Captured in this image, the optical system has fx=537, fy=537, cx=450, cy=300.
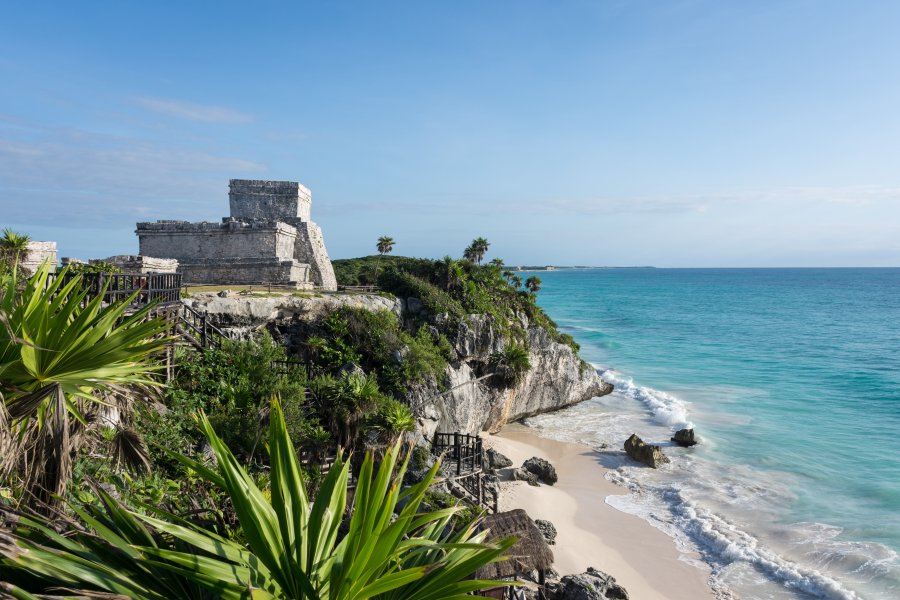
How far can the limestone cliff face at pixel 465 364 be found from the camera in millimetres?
18781

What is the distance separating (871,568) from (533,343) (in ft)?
51.1

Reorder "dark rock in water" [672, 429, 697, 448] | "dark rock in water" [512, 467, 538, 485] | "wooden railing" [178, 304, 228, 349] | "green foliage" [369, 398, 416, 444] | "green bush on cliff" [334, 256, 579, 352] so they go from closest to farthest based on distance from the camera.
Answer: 1. "wooden railing" [178, 304, 228, 349]
2. "green foliage" [369, 398, 416, 444]
3. "dark rock in water" [512, 467, 538, 485]
4. "dark rock in water" [672, 429, 697, 448]
5. "green bush on cliff" [334, 256, 579, 352]

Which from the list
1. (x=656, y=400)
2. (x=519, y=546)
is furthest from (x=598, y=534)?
(x=656, y=400)

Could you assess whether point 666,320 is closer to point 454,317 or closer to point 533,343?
point 533,343

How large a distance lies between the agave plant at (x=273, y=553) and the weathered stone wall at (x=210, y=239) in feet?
73.3

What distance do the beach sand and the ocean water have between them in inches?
21.5

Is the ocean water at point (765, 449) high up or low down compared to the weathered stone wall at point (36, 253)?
down

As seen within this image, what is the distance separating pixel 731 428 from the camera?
2561 centimetres

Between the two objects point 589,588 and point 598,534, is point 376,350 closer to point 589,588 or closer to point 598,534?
point 598,534

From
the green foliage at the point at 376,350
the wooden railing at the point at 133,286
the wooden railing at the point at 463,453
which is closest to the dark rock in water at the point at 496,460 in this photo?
the wooden railing at the point at 463,453

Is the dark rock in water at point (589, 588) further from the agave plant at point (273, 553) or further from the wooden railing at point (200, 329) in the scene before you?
the wooden railing at point (200, 329)

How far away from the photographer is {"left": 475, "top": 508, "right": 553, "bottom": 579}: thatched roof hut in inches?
432

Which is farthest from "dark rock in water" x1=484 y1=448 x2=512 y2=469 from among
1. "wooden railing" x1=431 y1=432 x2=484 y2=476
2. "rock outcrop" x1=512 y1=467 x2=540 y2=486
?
"wooden railing" x1=431 y1=432 x2=484 y2=476

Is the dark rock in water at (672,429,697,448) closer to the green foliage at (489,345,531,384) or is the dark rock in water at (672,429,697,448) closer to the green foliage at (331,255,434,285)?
the green foliage at (489,345,531,384)
